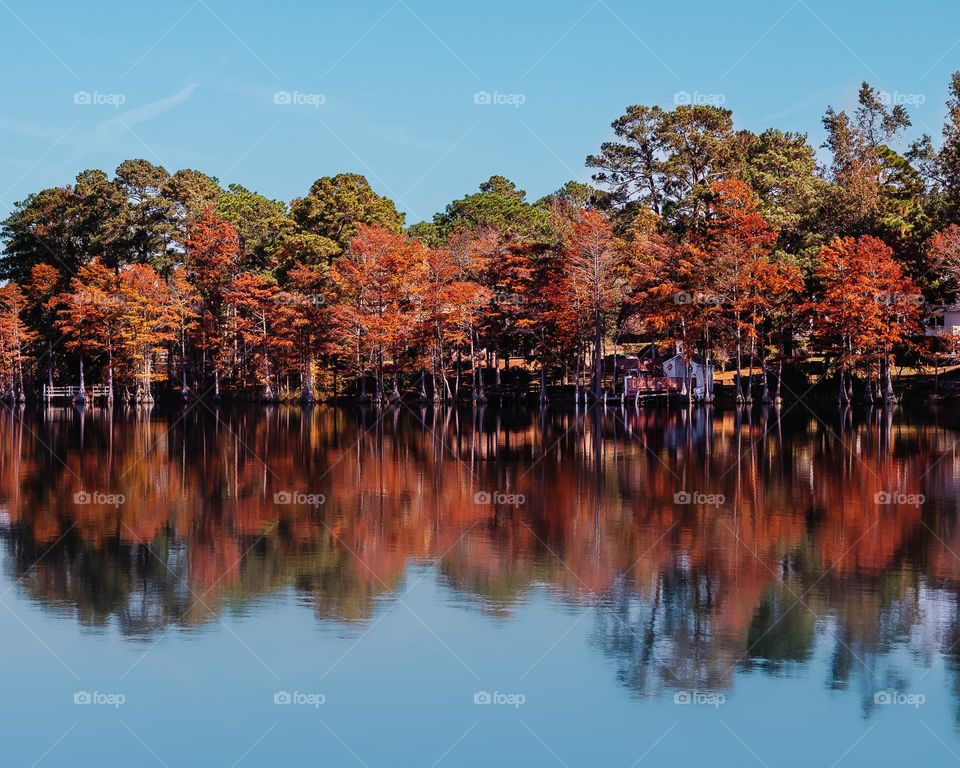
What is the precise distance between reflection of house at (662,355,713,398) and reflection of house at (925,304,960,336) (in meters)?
13.4

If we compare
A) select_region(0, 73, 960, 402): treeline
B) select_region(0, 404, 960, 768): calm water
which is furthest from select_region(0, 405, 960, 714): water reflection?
select_region(0, 73, 960, 402): treeline

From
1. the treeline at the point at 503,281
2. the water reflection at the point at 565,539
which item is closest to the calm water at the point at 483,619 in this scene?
the water reflection at the point at 565,539

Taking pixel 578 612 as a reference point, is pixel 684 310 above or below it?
above

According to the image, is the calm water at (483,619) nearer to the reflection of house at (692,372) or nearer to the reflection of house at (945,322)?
the reflection of house at (692,372)

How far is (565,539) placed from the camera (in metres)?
21.3

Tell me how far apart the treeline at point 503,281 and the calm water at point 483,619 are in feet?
116

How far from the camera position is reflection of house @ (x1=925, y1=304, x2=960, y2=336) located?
69.7 m

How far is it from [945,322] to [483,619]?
207ft

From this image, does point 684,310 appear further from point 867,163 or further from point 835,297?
point 867,163

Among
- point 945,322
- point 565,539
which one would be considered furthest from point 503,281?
point 565,539

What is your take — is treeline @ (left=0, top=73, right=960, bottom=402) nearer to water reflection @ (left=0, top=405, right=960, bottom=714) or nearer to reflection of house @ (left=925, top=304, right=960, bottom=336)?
reflection of house @ (left=925, top=304, right=960, bottom=336)

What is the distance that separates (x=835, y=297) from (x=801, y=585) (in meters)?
49.0

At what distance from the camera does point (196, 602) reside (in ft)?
56.5

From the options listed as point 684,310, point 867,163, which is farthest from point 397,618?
point 867,163
